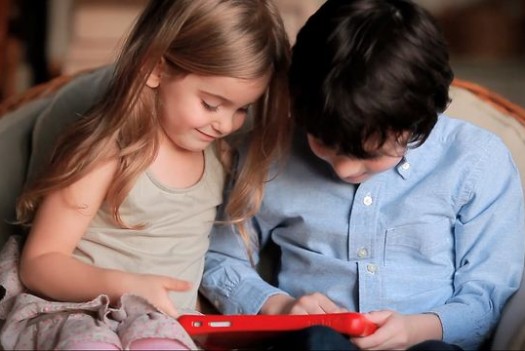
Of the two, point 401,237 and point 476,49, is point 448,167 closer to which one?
point 401,237

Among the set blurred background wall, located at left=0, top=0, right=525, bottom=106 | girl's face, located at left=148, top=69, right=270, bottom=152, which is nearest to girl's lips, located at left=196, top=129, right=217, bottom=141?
girl's face, located at left=148, top=69, right=270, bottom=152

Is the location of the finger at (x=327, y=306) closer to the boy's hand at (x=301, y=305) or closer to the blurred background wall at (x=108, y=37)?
the boy's hand at (x=301, y=305)

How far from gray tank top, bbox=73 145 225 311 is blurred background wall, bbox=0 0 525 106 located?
1535mm

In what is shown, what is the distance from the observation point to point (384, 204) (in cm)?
127

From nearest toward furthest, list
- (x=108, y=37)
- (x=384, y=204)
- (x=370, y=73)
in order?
1. (x=370, y=73)
2. (x=384, y=204)
3. (x=108, y=37)

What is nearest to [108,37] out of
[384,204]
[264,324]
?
[384,204]

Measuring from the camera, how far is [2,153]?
145 cm

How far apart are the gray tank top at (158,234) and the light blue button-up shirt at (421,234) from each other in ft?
0.25

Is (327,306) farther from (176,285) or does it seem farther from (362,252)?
(176,285)

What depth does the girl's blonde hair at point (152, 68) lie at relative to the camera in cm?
120

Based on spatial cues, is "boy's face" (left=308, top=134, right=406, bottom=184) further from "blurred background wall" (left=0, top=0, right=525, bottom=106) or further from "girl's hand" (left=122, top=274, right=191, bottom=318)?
"blurred background wall" (left=0, top=0, right=525, bottom=106)

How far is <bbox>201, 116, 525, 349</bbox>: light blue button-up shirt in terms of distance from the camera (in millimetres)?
1233

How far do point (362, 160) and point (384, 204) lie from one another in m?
0.15

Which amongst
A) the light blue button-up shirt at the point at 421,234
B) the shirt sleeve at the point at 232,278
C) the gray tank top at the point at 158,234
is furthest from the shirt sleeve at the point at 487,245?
the gray tank top at the point at 158,234
